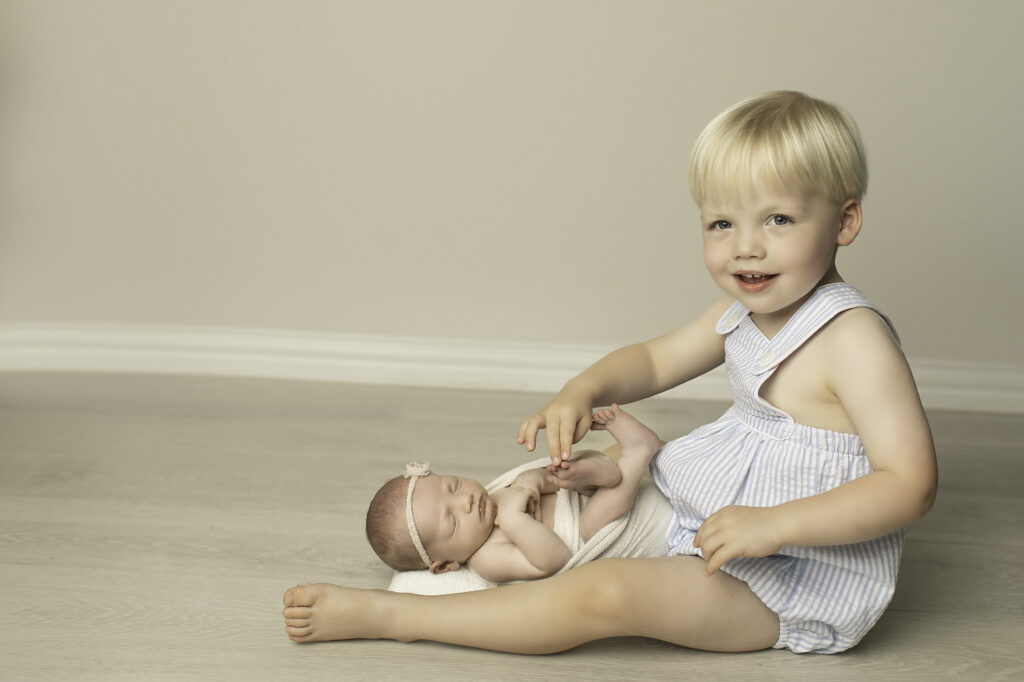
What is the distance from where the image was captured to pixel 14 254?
2172mm

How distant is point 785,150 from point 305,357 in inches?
54.6

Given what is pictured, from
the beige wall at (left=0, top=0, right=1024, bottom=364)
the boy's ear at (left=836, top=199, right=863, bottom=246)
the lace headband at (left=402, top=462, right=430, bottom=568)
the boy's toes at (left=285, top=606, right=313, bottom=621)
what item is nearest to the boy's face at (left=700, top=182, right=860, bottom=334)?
the boy's ear at (left=836, top=199, right=863, bottom=246)

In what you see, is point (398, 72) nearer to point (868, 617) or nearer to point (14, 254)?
point (14, 254)

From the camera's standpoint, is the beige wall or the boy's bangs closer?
the boy's bangs

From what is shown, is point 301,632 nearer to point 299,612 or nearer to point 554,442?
point 299,612

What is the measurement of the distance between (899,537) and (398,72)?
136 centimetres

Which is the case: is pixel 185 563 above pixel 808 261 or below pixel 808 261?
below

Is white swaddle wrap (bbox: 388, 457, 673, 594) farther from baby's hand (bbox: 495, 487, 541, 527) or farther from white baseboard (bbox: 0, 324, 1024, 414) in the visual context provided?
white baseboard (bbox: 0, 324, 1024, 414)

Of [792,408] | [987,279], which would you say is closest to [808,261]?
[792,408]

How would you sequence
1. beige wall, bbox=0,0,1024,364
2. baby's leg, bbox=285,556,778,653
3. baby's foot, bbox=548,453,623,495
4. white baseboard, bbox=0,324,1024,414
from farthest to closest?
white baseboard, bbox=0,324,1024,414
beige wall, bbox=0,0,1024,364
baby's foot, bbox=548,453,623,495
baby's leg, bbox=285,556,778,653

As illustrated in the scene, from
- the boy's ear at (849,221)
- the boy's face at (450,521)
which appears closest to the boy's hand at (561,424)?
the boy's face at (450,521)

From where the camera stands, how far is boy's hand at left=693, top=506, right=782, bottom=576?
0.99m

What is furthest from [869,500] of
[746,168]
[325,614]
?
[325,614]

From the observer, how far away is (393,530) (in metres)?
1.23
